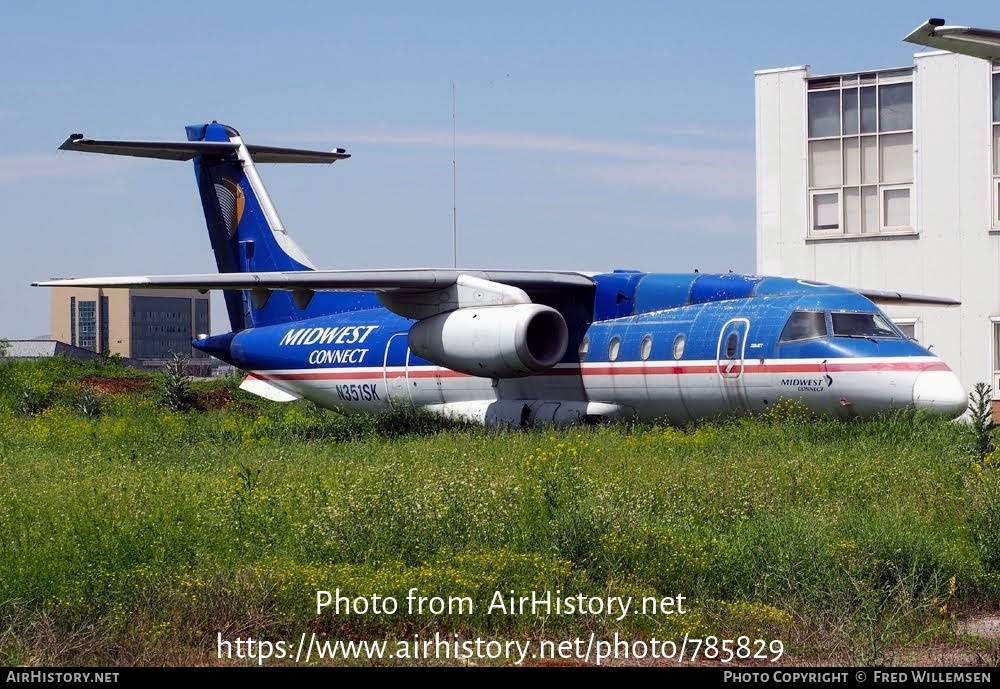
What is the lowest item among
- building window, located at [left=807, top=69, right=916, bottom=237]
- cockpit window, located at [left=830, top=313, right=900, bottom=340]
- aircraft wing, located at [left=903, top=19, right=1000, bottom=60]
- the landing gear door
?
the landing gear door

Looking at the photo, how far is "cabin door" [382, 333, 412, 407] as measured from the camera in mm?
21984

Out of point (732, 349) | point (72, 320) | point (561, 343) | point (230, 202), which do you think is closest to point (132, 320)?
point (72, 320)

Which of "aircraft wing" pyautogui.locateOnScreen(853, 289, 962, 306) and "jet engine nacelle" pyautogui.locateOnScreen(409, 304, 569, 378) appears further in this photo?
"aircraft wing" pyautogui.locateOnScreen(853, 289, 962, 306)

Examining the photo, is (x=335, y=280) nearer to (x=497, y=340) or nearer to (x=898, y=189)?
(x=497, y=340)

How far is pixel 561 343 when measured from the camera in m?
19.5

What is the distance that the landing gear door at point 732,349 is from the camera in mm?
18172

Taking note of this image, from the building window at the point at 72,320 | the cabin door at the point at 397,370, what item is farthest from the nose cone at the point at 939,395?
the building window at the point at 72,320

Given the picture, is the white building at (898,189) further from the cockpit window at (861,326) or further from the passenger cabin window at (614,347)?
the passenger cabin window at (614,347)

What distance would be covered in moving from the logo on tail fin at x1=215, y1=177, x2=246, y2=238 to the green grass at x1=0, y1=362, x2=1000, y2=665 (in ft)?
32.8

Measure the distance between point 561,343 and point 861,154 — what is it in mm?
12763

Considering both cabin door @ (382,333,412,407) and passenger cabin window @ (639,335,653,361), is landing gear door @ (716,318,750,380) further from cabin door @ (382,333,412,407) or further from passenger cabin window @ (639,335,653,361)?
cabin door @ (382,333,412,407)

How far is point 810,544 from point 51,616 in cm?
523

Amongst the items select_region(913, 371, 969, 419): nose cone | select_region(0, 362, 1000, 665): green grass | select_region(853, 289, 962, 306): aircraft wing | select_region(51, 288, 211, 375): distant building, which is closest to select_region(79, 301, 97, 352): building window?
select_region(51, 288, 211, 375): distant building

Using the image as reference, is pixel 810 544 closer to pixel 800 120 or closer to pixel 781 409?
pixel 781 409
